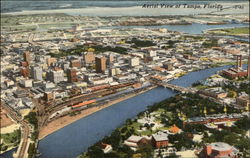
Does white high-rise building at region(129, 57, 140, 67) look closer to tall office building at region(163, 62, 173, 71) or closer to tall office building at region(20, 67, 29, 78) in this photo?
tall office building at region(163, 62, 173, 71)

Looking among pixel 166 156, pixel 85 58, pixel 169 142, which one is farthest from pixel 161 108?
pixel 85 58

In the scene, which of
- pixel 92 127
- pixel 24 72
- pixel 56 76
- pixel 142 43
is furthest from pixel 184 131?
pixel 142 43

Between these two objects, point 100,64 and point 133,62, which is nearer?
point 100,64

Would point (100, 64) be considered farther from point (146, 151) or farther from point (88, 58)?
point (146, 151)

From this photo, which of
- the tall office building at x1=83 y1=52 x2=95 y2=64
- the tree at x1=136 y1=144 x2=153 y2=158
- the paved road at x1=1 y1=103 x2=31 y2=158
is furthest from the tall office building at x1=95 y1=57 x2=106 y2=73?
the tree at x1=136 y1=144 x2=153 y2=158

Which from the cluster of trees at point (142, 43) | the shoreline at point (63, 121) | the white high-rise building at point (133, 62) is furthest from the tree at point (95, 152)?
the cluster of trees at point (142, 43)
